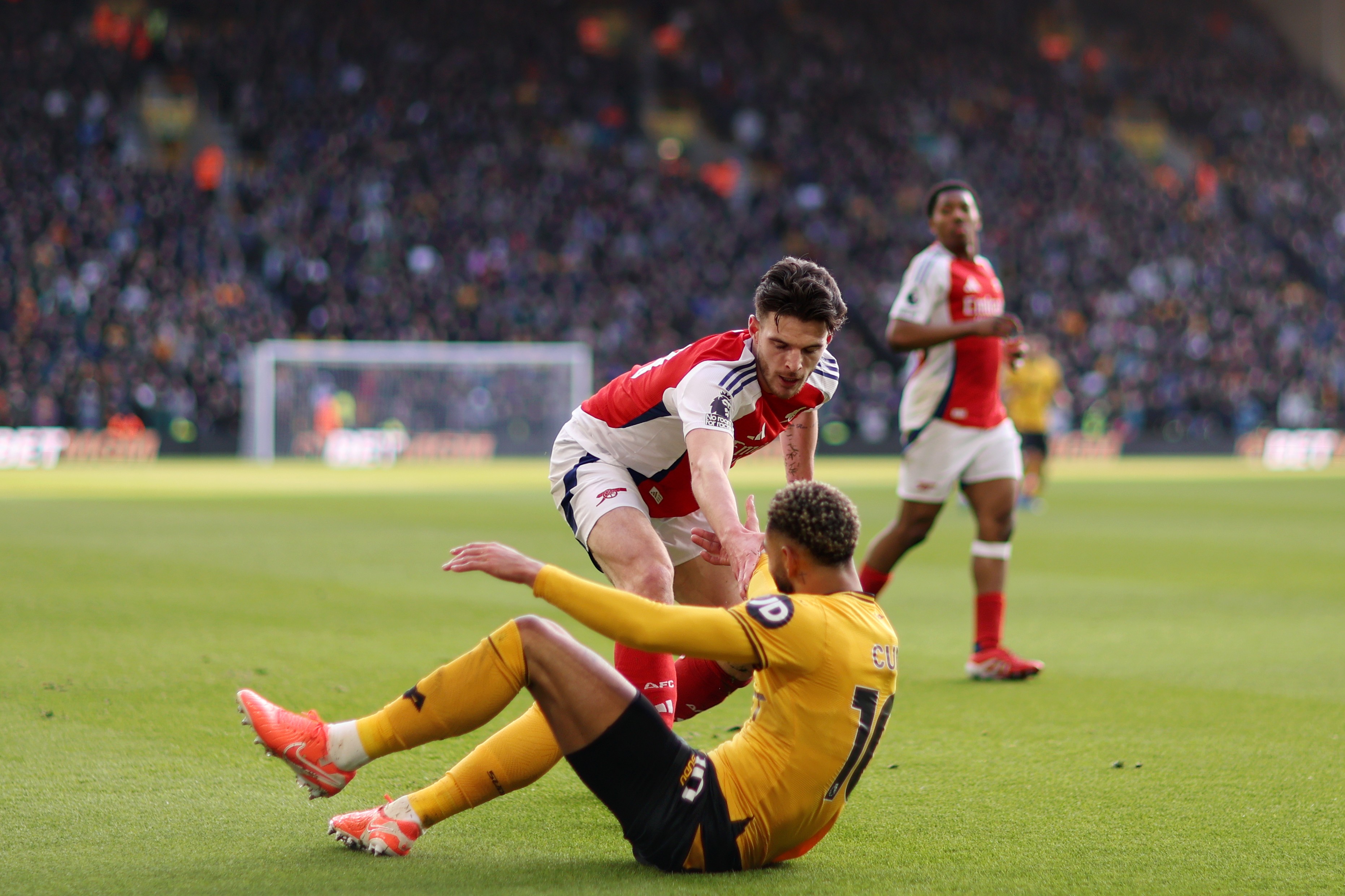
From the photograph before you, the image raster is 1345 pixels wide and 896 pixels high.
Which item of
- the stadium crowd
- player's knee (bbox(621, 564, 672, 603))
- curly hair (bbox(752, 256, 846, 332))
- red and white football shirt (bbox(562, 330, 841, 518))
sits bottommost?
player's knee (bbox(621, 564, 672, 603))

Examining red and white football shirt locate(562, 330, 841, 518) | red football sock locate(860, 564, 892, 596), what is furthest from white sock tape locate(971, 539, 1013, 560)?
red and white football shirt locate(562, 330, 841, 518)

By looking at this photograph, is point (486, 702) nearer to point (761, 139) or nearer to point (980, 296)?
point (980, 296)

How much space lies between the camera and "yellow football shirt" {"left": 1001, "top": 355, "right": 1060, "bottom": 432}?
64.4 feet

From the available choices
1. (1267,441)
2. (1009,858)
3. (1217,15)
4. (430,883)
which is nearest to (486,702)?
(430,883)

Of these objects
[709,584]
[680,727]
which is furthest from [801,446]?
[680,727]

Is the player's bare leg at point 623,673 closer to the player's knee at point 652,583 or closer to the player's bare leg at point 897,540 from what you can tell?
the player's knee at point 652,583

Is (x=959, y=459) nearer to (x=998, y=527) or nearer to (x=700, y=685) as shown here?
(x=998, y=527)

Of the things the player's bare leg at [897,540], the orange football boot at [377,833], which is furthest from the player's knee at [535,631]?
the player's bare leg at [897,540]

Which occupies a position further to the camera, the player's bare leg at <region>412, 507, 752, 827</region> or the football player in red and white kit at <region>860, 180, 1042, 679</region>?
the football player in red and white kit at <region>860, 180, 1042, 679</region>

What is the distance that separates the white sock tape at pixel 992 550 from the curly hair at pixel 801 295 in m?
3.36

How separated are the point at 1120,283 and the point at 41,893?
38225mm

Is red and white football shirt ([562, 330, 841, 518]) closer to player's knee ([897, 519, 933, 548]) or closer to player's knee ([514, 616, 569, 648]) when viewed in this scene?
player's knee ([514, 616, 569, 648])

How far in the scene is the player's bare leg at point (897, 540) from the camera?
24.8 ft

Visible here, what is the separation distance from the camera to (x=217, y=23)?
123 ft
